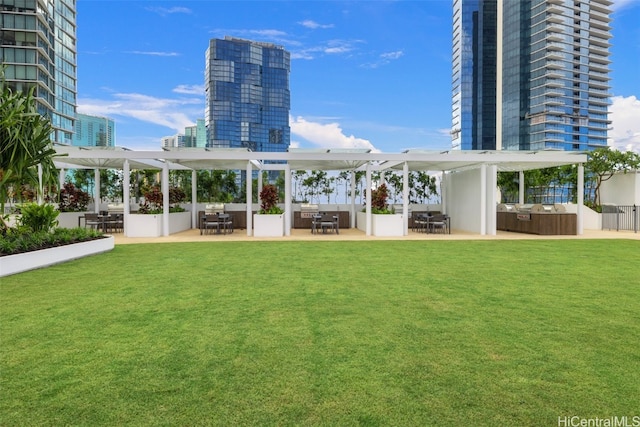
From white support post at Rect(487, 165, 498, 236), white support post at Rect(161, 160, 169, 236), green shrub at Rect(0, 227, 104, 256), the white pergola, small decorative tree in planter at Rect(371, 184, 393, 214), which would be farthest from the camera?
small decorative tree in planter at Rect(371, 184, 393, 214)

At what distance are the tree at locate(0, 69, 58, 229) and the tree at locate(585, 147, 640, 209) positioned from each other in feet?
67.4

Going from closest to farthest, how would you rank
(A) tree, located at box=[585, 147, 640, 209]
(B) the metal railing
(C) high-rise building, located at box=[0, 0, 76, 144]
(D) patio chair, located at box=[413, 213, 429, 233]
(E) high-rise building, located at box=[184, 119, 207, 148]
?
1. (D) patio chair, located at box=[413, 213, 429, 233]
2. (B) the metal railing
3. (A) tree, located at box=[585, 147, 640, 209]
4. (C) high-rise building, located at box=[0, 0, 76, 144]
5. (E) high-rise building, located at box=[184, 119, 207, 148]

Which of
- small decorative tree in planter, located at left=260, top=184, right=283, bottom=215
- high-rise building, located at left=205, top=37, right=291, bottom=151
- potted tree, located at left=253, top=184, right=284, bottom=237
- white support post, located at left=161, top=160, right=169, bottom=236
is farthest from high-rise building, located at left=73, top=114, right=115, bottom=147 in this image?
potted tree, located at left=253, top=184, right=284, bottom=237

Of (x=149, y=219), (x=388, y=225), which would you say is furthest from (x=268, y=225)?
(x=388, y=225)

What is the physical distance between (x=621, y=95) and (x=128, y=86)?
103 metres

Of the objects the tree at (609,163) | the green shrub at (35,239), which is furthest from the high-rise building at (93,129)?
the tree at (609,163)

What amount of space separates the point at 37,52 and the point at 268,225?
165ft

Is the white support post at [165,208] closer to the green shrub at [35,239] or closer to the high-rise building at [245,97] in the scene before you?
the green shrub at [35,239]

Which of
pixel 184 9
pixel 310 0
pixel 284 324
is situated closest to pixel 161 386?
pixel 284 324

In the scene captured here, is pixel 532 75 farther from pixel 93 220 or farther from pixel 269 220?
pixel 93 220

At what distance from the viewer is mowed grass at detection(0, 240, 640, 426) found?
2.48 m

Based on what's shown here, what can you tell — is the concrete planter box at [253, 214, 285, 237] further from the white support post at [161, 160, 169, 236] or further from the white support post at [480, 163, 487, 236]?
the white support post at [480, 163, 487, 236]

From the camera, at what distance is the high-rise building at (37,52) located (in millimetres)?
48094

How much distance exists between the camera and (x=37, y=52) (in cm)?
4931
